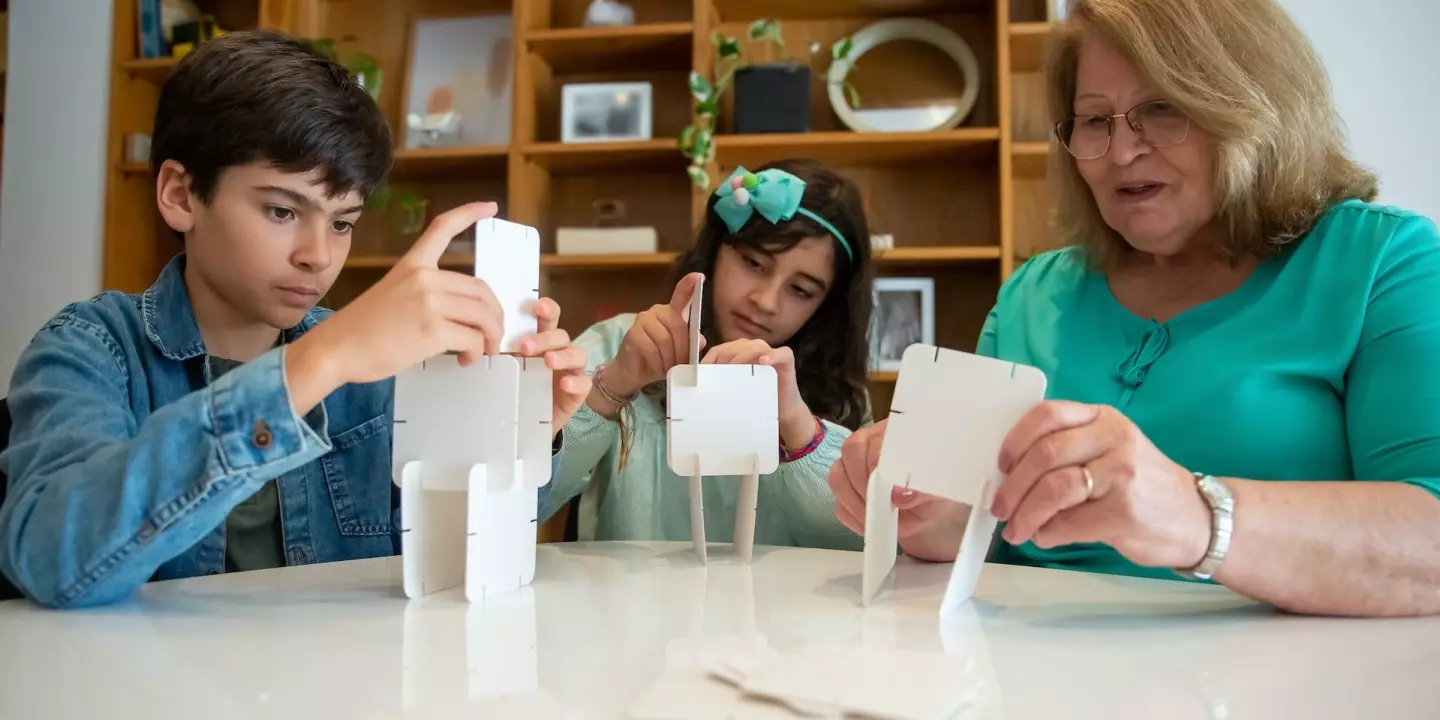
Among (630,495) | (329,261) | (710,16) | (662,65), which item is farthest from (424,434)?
(662,65)

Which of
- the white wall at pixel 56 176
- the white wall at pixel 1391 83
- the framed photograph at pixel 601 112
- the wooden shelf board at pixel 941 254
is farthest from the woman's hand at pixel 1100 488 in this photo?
the white wall at pixel 56 176

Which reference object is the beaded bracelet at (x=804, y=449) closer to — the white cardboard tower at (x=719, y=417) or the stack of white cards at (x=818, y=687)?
the white cardboard tower at (x=719, y=417)

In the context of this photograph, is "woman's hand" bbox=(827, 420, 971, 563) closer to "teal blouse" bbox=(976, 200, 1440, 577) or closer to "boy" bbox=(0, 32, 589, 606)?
"teal blouse" bbox=(976, 200, 1440, 577)

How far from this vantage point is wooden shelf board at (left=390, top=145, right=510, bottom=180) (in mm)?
2768

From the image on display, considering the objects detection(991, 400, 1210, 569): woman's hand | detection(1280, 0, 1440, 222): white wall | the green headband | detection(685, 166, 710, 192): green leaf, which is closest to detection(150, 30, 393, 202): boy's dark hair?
the green headband

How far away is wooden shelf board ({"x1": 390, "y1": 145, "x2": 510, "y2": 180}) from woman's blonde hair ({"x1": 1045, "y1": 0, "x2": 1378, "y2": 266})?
207 cm

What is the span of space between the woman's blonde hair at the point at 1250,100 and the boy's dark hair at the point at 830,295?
63 centimetres

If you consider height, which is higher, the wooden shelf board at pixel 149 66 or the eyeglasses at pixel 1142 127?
the wooden shelf board at pixel 149 66

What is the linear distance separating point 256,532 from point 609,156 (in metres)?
1.87

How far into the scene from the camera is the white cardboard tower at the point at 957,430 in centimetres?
71

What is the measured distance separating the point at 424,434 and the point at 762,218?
36.4 inches

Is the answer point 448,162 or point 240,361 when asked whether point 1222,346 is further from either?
point 448,162

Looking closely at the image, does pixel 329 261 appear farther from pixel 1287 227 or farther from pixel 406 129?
pixel 406 129

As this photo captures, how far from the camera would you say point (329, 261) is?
1078mm
